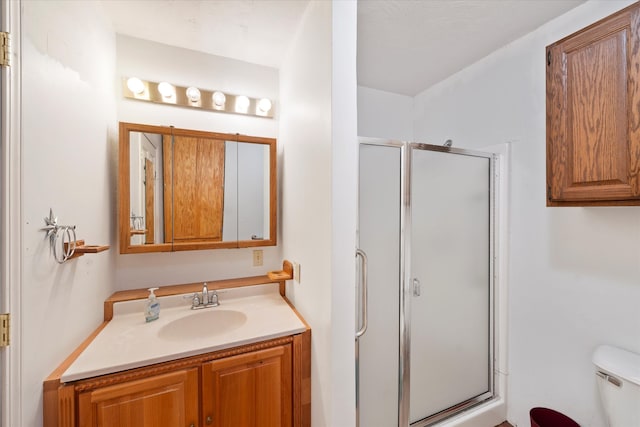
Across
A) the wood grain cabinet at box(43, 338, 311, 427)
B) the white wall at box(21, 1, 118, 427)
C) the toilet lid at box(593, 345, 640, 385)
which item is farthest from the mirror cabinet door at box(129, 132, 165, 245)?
the toilet lid at box(593, 345, 640, 385)

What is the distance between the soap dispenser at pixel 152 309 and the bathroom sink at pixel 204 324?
103 mm

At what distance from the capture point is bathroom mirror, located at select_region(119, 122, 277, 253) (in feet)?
4.80

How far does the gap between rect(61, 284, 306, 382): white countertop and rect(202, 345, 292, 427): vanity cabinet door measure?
3.6 inches

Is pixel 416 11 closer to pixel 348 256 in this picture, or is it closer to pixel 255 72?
pixel 255 72

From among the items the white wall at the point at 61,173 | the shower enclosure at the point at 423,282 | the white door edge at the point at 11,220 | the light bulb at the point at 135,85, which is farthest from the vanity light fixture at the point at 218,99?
the shower enclosure at the point at 423,282

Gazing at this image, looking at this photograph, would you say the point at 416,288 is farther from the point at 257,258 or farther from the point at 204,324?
the point at 204,324

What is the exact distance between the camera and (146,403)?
39.4 inches

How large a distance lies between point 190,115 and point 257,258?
112 centimetres

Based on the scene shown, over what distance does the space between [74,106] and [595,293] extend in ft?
8.78

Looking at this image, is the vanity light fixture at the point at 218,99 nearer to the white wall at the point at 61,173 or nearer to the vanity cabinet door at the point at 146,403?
the white wall at the point at 61,173

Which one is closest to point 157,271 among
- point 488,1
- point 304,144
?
point 304,144

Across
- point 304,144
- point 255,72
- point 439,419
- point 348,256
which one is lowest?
point 439,419

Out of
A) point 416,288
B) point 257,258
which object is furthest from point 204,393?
point 416,288

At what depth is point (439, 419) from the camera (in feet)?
5.12
